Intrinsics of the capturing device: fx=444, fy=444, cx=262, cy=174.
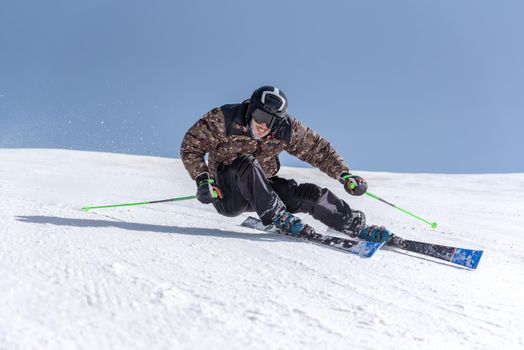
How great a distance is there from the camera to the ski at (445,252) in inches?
129

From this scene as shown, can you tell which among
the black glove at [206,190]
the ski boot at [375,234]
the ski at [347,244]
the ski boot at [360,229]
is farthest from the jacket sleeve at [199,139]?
the ski boot at [375,234]

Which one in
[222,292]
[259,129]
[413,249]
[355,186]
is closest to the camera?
[222,292]

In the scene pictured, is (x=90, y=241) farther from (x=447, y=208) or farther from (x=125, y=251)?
(x=447, y=208)

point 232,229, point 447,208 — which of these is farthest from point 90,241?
point 447,208

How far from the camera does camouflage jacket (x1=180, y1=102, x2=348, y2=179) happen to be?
161 inches

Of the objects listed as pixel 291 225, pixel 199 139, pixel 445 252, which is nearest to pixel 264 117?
pixel 199 139

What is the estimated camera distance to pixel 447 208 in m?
8.83

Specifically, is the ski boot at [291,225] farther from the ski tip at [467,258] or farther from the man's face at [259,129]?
the ski tip at [467,258]

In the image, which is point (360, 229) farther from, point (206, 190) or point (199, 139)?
point (199, 139)

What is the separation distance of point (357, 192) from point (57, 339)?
3.32 meters

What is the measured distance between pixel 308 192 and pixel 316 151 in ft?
1.89

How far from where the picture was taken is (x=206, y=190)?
3828 millimetres

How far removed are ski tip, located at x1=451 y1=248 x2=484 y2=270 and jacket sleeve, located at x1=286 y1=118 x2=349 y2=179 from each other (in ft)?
4.68

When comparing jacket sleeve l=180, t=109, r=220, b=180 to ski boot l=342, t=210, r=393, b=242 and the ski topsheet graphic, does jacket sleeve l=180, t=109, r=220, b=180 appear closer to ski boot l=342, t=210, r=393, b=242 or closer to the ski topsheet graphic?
the ski topsheet graphic
